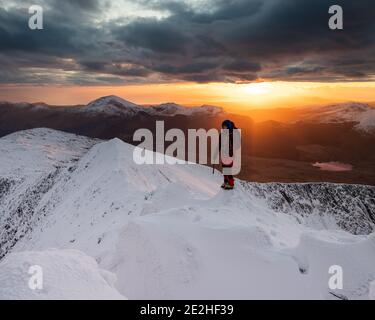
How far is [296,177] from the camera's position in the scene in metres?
163

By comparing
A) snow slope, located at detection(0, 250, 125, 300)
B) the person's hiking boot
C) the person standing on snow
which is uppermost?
the person standing on snow

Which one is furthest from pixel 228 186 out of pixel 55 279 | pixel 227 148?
pixel 55 279

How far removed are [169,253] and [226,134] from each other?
8.44m

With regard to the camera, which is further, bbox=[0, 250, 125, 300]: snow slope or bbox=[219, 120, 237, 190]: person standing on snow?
bbox=[219, 120, 237, 190]: person standing on snow

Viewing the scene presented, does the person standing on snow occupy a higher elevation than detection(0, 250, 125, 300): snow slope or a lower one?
higher

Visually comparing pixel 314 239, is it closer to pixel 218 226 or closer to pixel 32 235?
pixel 218 226

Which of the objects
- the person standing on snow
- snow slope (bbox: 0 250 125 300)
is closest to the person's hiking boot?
the person standing on snow

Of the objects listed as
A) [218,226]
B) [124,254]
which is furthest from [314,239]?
[124,254]

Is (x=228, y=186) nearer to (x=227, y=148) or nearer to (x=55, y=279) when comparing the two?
(x=227, y=148)

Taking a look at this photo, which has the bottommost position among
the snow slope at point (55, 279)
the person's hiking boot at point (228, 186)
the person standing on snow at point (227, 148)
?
the snow slope at point (55, 279)

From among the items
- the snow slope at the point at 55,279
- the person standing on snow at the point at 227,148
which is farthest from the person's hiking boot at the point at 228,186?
the snow slope at the point at 55,279

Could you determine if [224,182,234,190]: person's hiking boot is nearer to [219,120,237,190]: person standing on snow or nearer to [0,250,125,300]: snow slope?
[219,120,237,190]: person standing on snow

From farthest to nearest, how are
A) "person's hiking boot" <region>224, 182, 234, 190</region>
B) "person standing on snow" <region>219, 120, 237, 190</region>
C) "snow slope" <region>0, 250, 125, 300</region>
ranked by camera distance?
"person's hiking boot" <region>224, 182, 234, 190</region>
"person standing on snow" <region>219, 120, 237, 190</region>
"snow slope" <region>0, 250, 125, 300</region>

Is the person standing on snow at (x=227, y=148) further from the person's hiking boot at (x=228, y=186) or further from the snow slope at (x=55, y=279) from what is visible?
the snow slope at (x=55, y=279)
